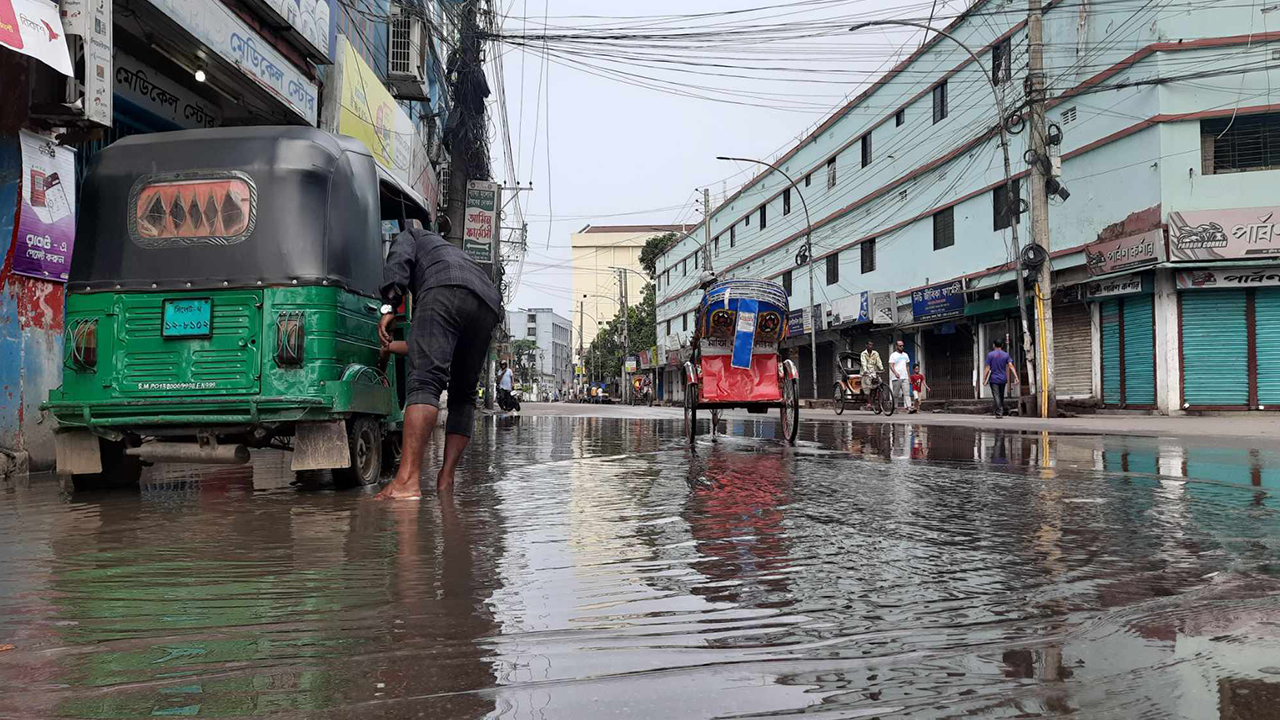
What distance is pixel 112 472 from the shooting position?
231 inches

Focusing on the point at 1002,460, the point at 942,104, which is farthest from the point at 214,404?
the point at 942,104

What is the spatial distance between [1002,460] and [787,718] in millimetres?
6766

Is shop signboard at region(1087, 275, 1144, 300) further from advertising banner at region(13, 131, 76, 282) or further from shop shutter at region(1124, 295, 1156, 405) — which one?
advertising banner at region(13, 131, 76, 282)

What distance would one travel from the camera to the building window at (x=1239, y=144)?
741 inches

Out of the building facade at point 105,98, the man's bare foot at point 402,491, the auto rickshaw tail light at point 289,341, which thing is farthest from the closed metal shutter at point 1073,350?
the auto rickshaw tail light at point 289,341

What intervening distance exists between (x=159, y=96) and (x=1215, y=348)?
19.7 meters

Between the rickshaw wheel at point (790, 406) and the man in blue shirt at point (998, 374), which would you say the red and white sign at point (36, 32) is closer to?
the rickshaw wheel at point (790, 406)

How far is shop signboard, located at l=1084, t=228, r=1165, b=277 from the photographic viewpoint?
60.2 feet

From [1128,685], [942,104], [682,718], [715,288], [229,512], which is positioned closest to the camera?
[682,718]

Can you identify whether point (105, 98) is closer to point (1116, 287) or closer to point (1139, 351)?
point (1116, 287)

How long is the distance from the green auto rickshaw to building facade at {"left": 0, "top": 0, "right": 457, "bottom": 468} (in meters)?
1.32

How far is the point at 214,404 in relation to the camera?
17.0 feet

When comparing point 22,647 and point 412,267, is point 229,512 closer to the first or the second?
point 412,267

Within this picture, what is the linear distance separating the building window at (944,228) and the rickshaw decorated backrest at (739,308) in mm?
18920
